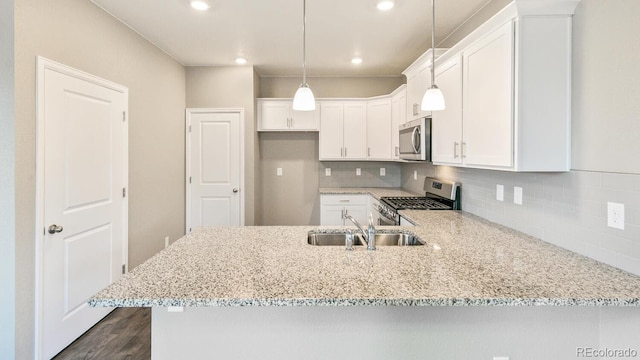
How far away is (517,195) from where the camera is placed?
226cm

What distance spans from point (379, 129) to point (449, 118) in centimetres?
207

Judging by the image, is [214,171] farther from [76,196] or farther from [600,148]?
[600,148]

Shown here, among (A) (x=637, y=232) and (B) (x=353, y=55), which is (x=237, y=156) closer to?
(B) (x=353, y=55)

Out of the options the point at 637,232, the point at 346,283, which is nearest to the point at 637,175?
the point at 637,232

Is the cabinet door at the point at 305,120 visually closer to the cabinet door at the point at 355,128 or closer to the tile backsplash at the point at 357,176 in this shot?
the cabinet door at the point at 355,128

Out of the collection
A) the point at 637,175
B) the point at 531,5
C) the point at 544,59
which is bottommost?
the point at 637,175

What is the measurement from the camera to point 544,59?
1.82 m

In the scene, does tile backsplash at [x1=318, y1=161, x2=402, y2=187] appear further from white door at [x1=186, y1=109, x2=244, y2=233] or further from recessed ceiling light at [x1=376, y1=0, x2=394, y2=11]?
recessed ceiling light at [x1=376, y1=0, x2=394, y2=11]

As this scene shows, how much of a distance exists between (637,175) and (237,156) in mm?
3936

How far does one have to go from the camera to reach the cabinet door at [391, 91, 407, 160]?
3883mm

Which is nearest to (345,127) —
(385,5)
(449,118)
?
(385,5)

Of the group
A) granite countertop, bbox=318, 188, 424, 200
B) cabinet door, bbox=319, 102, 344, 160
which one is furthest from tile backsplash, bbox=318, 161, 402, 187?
cabinet door, bbox=319, 102, 344, 160

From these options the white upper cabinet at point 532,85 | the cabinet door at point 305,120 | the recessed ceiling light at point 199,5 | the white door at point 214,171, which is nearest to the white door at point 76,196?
the recessed ceiling light at point 199,5

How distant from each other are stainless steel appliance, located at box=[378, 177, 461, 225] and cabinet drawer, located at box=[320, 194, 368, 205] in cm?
67
